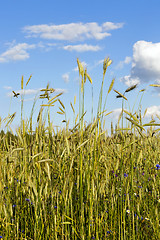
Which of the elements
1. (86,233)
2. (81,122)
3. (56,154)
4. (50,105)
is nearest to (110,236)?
(86,233)

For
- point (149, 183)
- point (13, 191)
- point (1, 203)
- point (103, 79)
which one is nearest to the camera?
point (103, 79)

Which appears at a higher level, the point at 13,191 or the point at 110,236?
the point at 13,191

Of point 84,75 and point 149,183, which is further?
point 149,183

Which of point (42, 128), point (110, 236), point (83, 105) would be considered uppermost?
point (83, 105)

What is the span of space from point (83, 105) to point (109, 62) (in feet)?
1.04

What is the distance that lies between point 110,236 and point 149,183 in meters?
1.10

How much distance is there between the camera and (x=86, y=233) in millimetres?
2076

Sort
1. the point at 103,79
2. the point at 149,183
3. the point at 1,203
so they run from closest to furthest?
1. the point at 103,79
2. the point at 1,203
3. the point at 149,183

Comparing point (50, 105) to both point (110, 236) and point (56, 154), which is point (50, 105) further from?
point (110, 236)

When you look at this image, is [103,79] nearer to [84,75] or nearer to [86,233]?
[84,75]

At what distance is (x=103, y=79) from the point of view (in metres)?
1.69

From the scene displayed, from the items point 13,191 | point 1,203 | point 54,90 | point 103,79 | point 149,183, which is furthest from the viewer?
point 149,183

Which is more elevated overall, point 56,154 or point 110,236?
point 56,154

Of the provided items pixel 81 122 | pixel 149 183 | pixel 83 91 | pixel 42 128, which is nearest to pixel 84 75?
pixel 83 91
